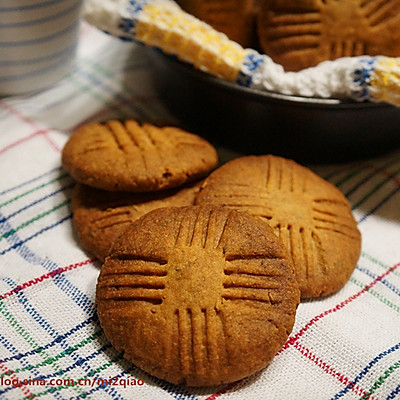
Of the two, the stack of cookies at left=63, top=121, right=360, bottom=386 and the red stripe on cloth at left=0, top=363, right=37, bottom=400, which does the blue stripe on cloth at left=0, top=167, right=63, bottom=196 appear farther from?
the red stripe on cloth at left=0, top=363, right=37, bottom=400

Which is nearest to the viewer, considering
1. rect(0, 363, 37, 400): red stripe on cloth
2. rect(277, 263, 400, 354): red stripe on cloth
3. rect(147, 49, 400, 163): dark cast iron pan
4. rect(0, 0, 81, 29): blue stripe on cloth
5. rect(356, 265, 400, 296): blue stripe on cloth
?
rect(0, 363, 37, 400): red stripe on cloth

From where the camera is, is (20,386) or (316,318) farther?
(316,318)

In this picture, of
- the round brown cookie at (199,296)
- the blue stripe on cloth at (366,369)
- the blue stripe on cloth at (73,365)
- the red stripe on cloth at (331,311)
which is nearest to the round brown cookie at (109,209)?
the round brown cookie at (199,296)

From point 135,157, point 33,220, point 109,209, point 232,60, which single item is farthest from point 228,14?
point 33,220

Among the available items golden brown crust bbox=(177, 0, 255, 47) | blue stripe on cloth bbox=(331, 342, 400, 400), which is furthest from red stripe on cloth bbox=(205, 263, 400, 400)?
golden brown crust bbox=(177, 0, 255, 47)

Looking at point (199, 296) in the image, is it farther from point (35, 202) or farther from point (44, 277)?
point (35, 202)

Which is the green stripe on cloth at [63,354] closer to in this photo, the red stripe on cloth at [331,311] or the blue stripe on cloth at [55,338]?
the blue stripe on cloth at [55,338]
